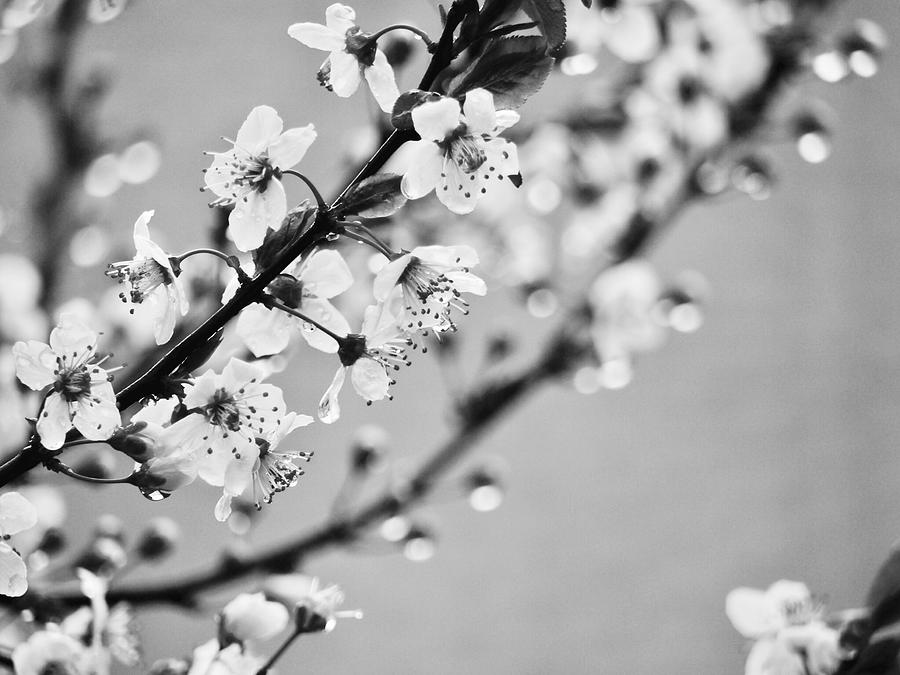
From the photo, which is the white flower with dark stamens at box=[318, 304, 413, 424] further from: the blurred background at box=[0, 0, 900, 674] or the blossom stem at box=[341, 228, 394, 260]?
the blurred background at box=[0, 0, 900, 674]

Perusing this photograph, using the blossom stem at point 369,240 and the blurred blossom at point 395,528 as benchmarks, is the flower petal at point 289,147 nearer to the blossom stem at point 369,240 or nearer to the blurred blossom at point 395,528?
the blossom stem at point 369,240

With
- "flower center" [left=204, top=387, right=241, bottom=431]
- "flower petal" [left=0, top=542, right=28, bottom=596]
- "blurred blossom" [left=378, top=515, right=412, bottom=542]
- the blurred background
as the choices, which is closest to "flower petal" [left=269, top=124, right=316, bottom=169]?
"flower center" [left=204, top=387, right=241, bottom=431]

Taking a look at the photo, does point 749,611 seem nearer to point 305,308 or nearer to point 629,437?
point 305,308

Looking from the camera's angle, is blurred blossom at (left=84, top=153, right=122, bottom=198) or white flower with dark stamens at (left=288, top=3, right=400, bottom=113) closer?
white flower with dark stamens at (left=288, top=3, right=400, bottom=113)

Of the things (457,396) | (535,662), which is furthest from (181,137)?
(535,662)

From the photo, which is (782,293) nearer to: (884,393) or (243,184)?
(884,393)

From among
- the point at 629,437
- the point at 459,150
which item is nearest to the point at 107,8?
the point at 459,150
